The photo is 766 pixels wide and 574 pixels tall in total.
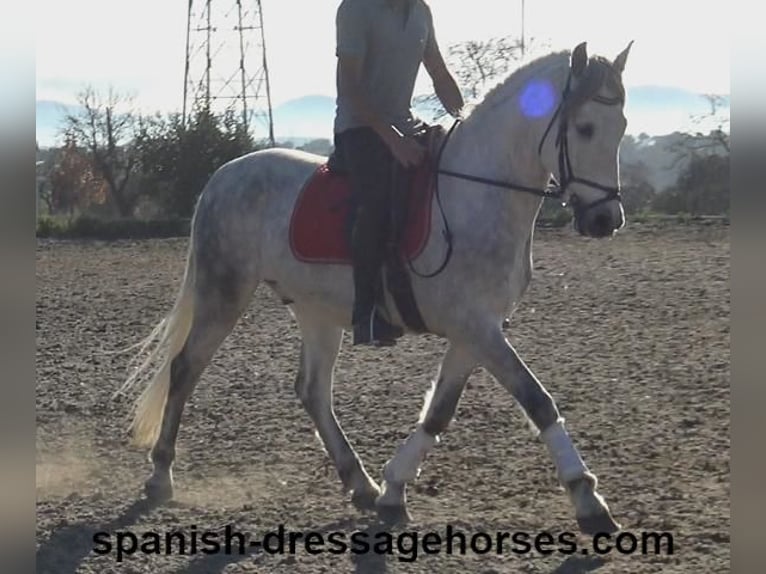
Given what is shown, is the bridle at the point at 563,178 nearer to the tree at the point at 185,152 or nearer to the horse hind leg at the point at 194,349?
the horse hind leg at the point at 194,349

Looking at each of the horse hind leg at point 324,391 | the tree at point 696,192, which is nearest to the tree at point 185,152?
the tree at point 696,192

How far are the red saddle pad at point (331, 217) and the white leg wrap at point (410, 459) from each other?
2.66ft

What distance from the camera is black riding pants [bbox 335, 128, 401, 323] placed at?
4.77 meters

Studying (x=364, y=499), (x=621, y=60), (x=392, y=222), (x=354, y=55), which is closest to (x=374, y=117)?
(x=354, y=55)

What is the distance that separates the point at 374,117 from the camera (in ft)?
15.7

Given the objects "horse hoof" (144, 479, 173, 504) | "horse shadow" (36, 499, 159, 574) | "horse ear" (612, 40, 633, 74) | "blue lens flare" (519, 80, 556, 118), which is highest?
"horse ear" (612, 40, 633, 74)

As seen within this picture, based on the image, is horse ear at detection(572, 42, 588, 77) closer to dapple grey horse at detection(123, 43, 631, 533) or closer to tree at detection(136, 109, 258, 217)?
dapple grey horse at detection(123, 43, 631, 533)

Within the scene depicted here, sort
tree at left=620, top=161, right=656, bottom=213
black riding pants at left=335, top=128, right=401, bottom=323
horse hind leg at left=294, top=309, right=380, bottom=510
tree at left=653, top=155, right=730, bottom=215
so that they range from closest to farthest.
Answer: black riding pants at left=335, top=128, right=401, bottom=323 → horse hind leg at left=294, top=309, right=380, bottom=510 → tree at left=653, top=155, right=730, bottom=215 → tree at left=620, top=161, right=656, bottom=213

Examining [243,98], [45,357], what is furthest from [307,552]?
[243,98]

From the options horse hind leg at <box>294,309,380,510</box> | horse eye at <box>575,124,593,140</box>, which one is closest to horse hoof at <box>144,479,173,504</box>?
→ horse hind leg at <box>294,309,380,510</box>

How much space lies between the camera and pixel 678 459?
556 centimetres

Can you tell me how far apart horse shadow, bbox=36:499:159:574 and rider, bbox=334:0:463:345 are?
4.24 ft

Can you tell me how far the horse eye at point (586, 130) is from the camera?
4285 mm

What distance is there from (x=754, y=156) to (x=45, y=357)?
8081 millimetres
